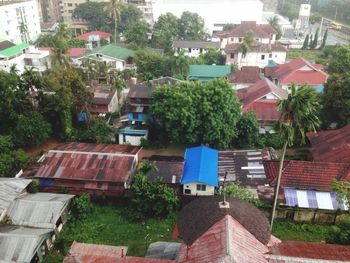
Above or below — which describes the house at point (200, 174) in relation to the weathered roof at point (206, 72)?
below

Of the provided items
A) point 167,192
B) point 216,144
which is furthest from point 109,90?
point 167,192

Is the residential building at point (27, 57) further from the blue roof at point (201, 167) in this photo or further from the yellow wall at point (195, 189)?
the yellow wall at point (195, 189)

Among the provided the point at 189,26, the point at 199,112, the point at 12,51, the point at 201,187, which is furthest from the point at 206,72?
the point at 12,51

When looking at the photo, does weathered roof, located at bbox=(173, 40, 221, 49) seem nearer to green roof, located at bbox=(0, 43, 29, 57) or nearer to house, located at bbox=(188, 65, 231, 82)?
house, located at bbox=(188, 65, 231, 82)

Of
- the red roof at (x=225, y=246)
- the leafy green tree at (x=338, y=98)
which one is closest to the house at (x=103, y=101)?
the leafy green tree at (x=338, y=98)

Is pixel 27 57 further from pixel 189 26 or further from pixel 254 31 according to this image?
pixel 254 31
